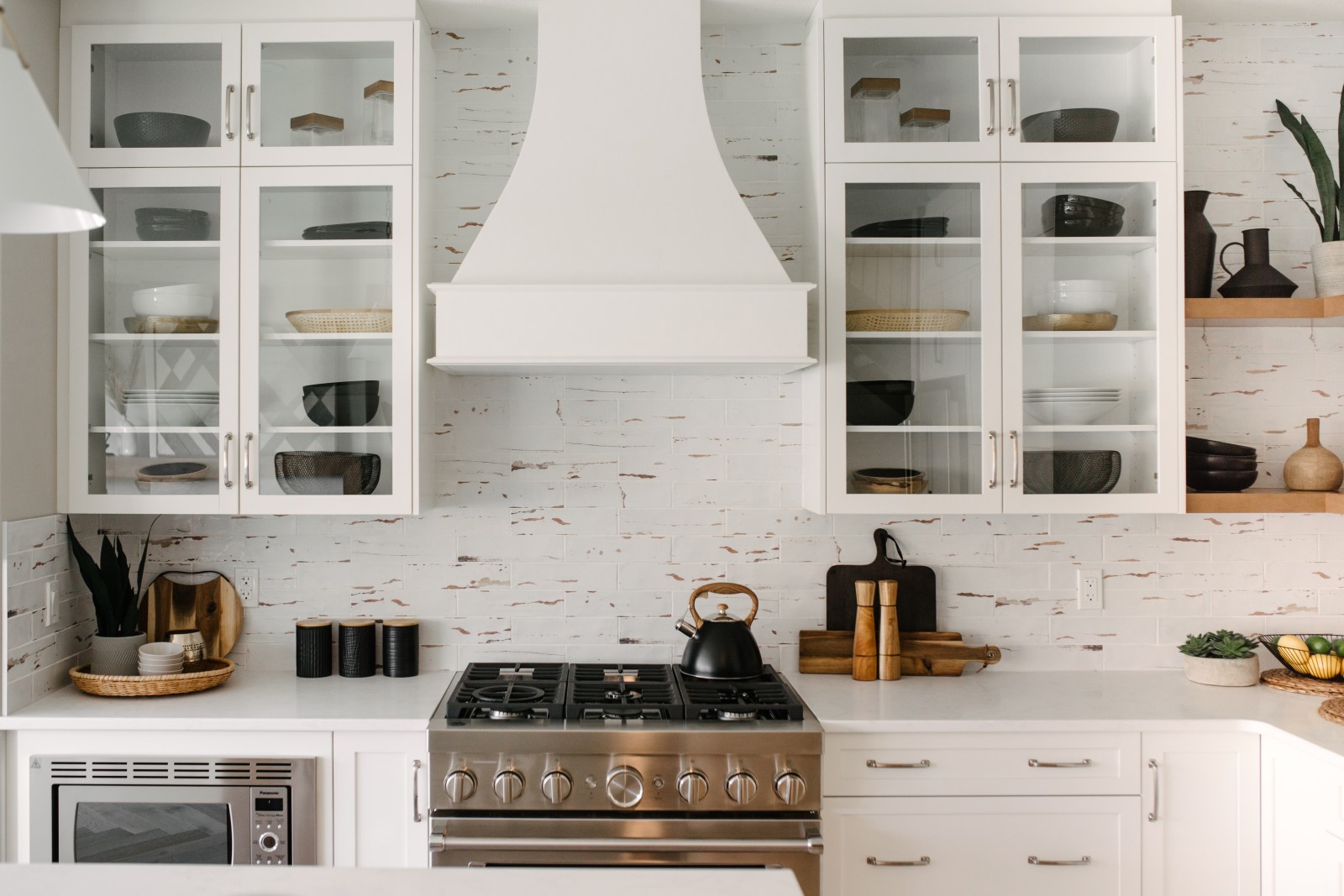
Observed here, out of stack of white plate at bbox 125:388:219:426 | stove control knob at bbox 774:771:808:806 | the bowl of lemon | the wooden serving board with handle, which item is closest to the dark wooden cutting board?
the wooden serving board with handle

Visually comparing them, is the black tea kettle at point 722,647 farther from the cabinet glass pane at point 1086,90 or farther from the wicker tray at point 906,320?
the cabinet glass pane at point 1086,90

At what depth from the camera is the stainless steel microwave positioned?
2217 mm

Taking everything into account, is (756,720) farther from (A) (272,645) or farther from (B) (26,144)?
(B) (26,144)

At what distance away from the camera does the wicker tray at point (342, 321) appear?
245 centimetres

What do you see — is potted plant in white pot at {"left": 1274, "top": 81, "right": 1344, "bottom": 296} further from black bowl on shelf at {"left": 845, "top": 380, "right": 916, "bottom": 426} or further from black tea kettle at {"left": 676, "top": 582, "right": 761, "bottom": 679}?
black tea kettle at {"left": 676, "top": 582, "right": 761, "bottom": 679}

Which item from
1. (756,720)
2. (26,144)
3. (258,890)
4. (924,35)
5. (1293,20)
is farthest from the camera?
(1293,20)

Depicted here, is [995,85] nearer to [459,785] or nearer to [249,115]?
[249,115]

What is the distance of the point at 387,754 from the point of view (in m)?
2.23

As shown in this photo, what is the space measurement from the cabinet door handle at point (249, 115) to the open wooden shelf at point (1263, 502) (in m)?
2.62

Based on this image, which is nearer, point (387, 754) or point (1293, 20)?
point (387, 754)

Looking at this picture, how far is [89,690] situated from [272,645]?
0.48 meters

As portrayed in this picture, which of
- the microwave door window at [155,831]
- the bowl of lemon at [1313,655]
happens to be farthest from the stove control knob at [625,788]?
the bowl of lemon at [1313,655]

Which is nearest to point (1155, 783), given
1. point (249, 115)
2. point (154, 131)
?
point (249, 115)

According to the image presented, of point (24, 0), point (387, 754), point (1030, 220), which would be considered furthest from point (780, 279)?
point (24, 0)
